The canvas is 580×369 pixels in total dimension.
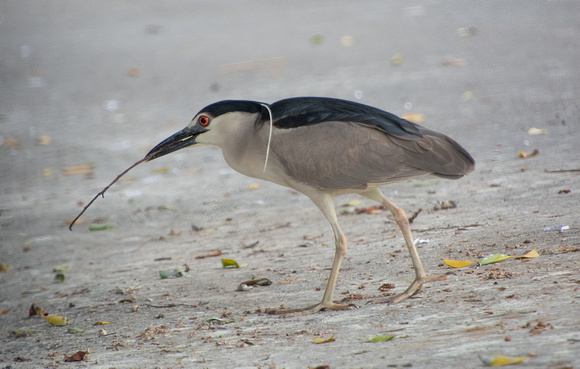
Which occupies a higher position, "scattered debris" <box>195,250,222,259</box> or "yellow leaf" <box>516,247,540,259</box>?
"yellow leaf" <box>516,247,540,259</box>

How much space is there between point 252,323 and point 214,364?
0.66 m

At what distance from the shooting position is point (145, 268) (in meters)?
6.04

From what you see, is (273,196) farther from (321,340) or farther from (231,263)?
(321,340)

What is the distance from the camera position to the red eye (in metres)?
4.74

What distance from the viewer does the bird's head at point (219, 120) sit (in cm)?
473

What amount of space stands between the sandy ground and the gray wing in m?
0.68

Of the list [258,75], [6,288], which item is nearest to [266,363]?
[6,288]

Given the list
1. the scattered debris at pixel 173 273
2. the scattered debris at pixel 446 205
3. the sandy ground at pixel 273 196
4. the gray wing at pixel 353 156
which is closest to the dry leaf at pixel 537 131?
the sandy ground at pixel 273 196

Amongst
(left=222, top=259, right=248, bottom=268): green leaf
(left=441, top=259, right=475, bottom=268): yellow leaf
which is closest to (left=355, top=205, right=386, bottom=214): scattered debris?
(left=222, top=259, right=248, bottom=268): green leaf

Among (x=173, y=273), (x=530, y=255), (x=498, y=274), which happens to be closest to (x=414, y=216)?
(x=530, y=255)

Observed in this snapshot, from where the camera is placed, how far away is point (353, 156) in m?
4.55

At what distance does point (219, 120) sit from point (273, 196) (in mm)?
2770

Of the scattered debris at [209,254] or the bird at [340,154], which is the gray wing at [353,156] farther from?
the scattered debris at [209,254]

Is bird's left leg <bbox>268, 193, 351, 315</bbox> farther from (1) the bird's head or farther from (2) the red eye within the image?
(2) the red eye
